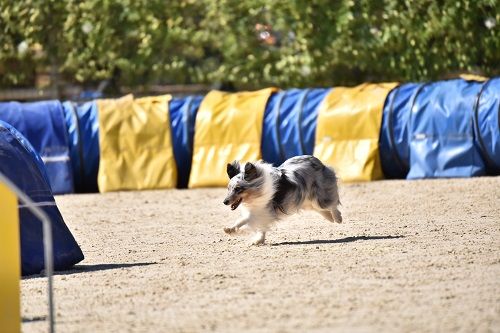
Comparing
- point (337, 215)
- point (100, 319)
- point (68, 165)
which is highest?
point (100, 319)

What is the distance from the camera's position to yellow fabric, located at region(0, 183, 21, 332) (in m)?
5.07

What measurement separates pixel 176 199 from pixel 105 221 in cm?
219

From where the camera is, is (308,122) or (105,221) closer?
(105,221)

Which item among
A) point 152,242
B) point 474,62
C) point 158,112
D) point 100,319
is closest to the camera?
point 100,319

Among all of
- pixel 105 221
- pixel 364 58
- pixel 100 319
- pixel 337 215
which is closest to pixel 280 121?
pixel 364 58

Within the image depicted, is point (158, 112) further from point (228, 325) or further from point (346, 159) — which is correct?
point (228, 325)

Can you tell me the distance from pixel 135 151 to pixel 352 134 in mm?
3088

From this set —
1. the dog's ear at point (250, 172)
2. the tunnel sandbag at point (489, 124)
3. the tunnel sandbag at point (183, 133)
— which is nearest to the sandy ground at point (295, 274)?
the dog's ear at point (250, 172)

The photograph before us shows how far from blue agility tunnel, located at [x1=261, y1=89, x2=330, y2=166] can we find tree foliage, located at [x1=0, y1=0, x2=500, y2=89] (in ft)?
8.09

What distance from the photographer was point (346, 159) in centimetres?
1466

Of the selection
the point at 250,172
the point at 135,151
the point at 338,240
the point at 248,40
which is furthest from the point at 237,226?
the point at 248,40

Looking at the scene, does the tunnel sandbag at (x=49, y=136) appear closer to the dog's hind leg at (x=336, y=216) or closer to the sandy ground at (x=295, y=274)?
the sandy ground at (x=295, y=274)

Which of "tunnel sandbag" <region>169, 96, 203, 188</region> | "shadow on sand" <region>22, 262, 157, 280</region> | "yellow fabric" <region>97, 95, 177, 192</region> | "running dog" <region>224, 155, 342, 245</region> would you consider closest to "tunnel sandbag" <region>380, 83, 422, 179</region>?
"tunnel sandbag" <region>169, 96, 203, 188</region>

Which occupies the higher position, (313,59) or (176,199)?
(313,59)
